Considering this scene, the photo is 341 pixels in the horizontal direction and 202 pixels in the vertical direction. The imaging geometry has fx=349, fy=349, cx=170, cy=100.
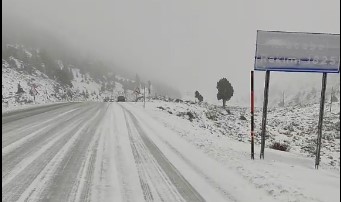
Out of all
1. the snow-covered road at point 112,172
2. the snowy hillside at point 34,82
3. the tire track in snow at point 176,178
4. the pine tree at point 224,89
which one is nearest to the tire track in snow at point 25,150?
the snow-covered road at point 112,172

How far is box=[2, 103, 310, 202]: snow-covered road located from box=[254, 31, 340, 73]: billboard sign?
332 centimetres

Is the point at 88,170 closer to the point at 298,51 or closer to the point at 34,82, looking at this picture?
the point at 298,51

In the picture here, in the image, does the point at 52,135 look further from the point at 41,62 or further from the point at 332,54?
the point at 41,62

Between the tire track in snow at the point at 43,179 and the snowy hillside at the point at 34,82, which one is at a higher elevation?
the snowy hillside at the point at 34,82

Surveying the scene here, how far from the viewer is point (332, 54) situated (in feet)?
32.4

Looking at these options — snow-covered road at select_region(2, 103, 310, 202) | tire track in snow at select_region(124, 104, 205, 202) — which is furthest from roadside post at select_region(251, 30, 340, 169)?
tire track in snow at select_region(124, 104, 205, 202)

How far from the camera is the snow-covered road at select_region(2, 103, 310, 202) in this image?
240 inches

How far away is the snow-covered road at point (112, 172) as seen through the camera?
20.0ft

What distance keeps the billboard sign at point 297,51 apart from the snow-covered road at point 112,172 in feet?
10.9

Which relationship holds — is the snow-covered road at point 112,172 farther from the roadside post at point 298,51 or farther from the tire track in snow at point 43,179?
the roadside post at point 298,51

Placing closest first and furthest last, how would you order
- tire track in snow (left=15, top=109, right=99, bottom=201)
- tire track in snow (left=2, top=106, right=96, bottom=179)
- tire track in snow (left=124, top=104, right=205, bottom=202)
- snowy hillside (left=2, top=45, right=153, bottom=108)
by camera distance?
tire track in snow (left=15, top=109, right=99, bottom=201)
tire track in snow (left=124, top=104, right=205, bottom=202)
tire track in snow (left=2, top=106, right=96, bottom=179)
snowy hillside (left=2, top=45, right=153, bottom=108)

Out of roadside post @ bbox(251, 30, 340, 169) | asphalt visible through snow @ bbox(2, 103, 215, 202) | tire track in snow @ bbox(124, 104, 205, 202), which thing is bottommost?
tire track in snow @ bbox(124, 104, 205, 202)

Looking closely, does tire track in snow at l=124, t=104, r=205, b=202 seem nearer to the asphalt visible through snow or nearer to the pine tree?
the asphalt visible through snow

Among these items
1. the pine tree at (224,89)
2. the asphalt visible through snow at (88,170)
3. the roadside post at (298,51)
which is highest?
the roadside post at (298,51)
